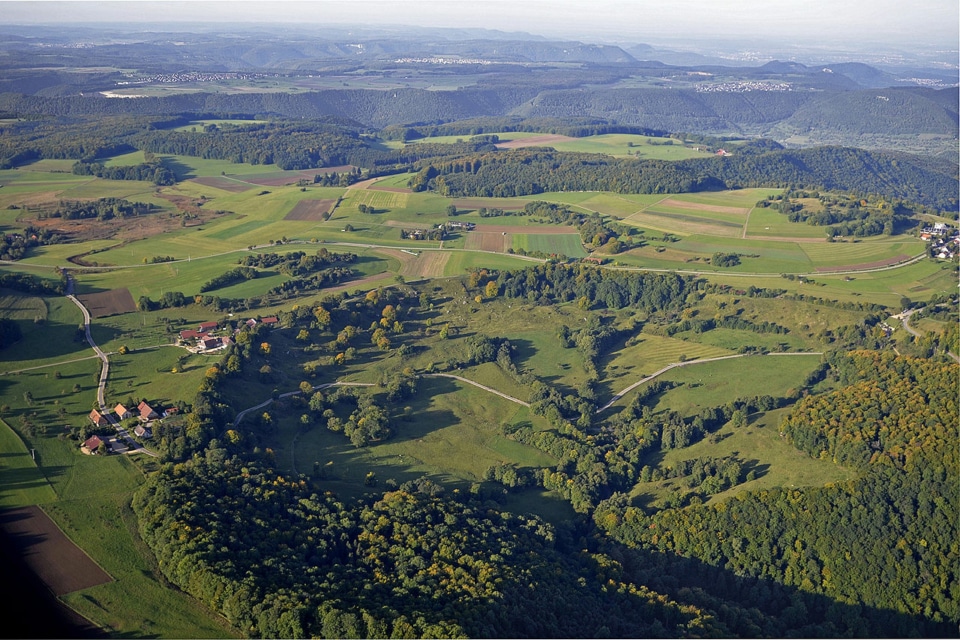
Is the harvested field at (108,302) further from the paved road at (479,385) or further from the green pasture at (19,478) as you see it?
the paved road at (479,385)

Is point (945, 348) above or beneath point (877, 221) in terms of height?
beneath

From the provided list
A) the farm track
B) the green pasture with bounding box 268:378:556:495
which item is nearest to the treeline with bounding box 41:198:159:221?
the green pasture with bounding box 268:378:556:495

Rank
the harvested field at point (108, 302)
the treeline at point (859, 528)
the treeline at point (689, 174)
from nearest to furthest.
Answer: the treeline at point (859, 528)
the harvested field at point (108, 302)
the treeline at point (689, 174)

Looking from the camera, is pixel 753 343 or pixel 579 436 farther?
pixel 753 343

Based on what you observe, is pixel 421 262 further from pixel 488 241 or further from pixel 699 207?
pixel 699 207

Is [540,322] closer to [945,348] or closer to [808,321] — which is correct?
[808,321]

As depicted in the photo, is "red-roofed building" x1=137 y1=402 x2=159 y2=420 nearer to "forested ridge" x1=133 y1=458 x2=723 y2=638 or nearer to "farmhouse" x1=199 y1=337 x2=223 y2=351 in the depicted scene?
"forested ridge" x1=133 y1=458 x2=723 y2=638

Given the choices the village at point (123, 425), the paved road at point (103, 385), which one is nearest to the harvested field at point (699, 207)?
the paved road at point (103, 385)

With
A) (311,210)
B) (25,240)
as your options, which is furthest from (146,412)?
(311,210)

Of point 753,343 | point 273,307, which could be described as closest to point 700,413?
point 753,343
